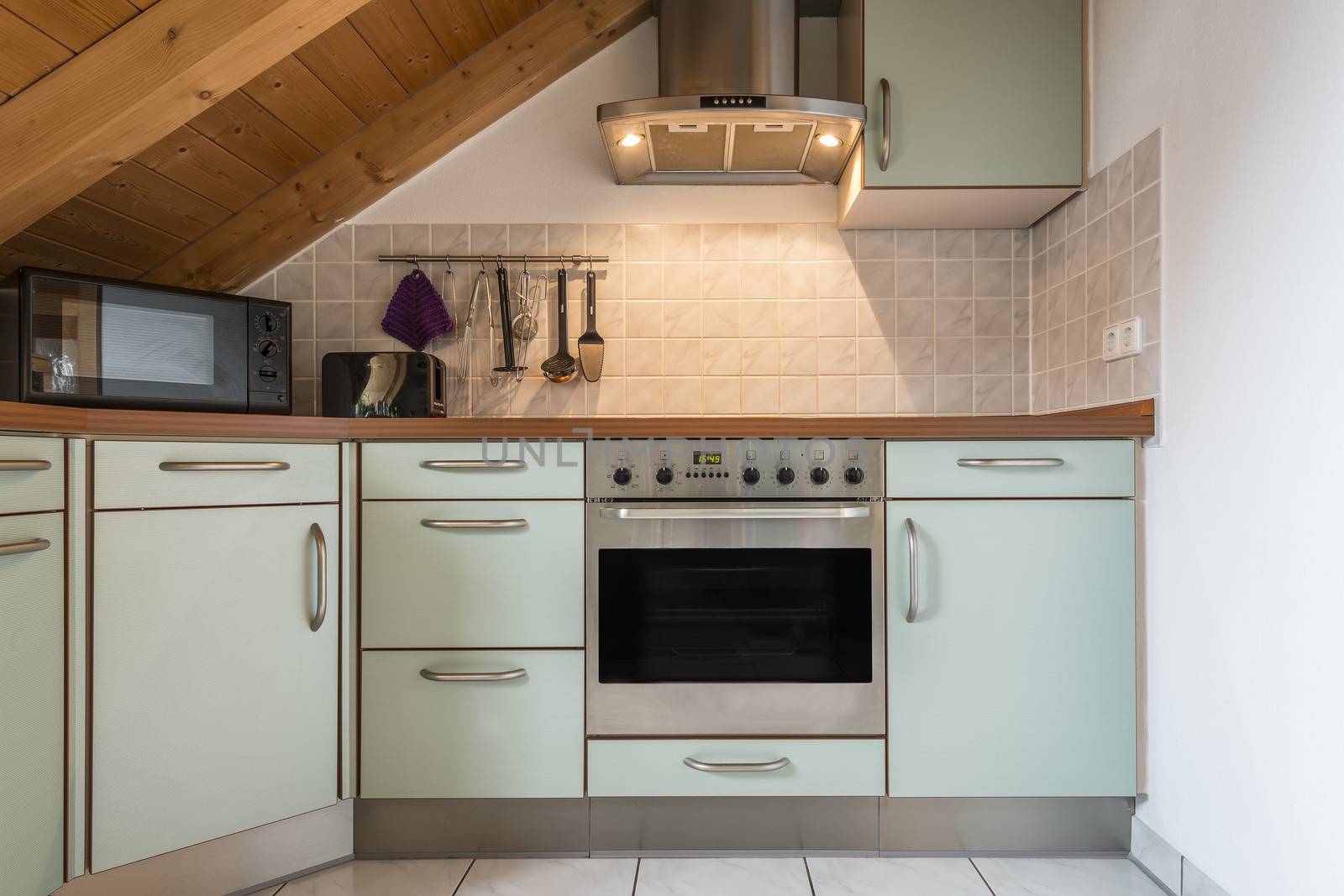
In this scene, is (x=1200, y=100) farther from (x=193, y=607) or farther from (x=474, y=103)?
(x=193, y=607)

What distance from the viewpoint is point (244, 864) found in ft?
5.32

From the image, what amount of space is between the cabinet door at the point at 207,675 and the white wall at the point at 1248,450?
1734 millimetres

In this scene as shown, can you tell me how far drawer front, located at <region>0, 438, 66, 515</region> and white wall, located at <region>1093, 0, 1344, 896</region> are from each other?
2.04 m

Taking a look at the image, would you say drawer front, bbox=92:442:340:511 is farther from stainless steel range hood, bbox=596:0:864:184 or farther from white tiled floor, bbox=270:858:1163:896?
stainless steel range hood, bbox=596:0:864:184

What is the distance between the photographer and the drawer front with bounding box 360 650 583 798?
1.73 metres

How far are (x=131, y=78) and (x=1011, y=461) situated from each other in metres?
1.89

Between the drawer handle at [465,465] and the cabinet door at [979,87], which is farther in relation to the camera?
the cabinet door at [979,87]

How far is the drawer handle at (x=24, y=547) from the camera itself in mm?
1232

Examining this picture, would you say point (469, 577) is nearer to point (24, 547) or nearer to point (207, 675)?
point (207, 675)

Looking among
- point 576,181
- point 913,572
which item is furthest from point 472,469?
point 576,181

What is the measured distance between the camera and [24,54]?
141 centimetres

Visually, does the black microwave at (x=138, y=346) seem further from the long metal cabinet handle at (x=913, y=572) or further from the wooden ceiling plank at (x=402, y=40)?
the long metal cabinet handle at (x=913, y=572)

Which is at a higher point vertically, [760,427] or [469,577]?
[760,427]

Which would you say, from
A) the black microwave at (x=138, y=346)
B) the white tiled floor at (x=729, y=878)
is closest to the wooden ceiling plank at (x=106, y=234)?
the black microwave at (x=138, y=346)
